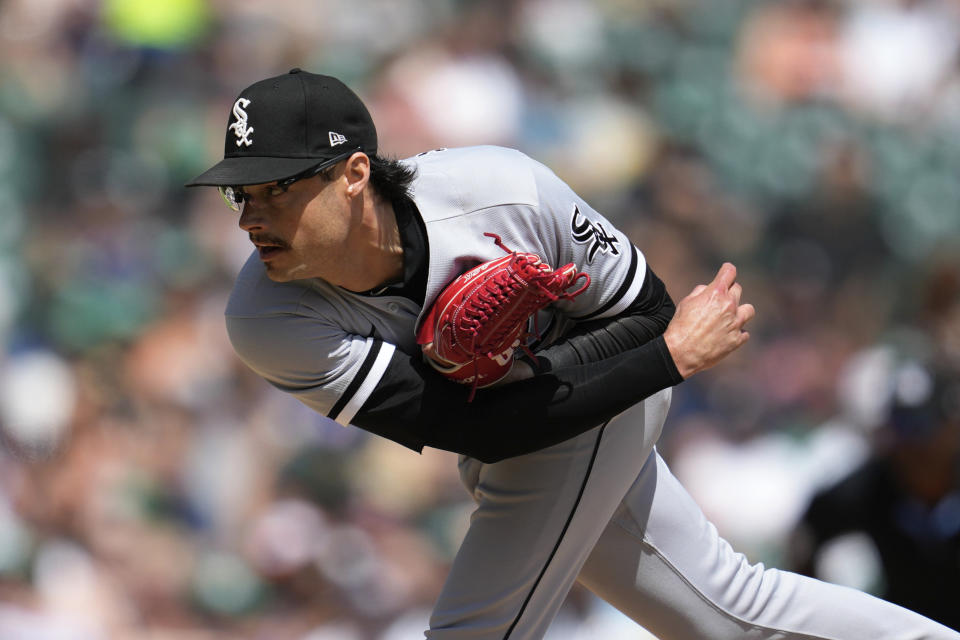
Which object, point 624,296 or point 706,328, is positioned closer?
point 706,328

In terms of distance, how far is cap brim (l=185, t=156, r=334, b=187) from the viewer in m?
2.03

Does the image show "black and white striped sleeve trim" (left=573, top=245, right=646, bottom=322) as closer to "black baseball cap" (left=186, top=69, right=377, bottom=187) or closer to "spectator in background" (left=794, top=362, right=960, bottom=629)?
"black baseball cap" (left=186, top=69, right=377, bottom=187)

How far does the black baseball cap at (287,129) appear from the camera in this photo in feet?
6.83

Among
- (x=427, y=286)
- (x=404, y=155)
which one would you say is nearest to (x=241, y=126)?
(x=427, y=286)

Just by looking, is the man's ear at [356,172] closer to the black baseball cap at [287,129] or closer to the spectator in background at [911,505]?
the black baseball cap at [287,129]

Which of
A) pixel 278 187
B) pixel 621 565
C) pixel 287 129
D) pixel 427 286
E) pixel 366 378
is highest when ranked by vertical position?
pixel 287 129

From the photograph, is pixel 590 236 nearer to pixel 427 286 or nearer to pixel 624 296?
pixel 624 296

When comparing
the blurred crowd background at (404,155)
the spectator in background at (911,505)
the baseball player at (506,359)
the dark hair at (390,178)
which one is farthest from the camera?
the blurred crowd background at (404,155)

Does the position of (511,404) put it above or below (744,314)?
below

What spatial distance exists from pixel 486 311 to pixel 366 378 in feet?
0.95

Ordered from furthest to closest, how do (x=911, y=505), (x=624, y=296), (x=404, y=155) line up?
(x=404, y=155), (x=911, y=505), (x=624, y=296)

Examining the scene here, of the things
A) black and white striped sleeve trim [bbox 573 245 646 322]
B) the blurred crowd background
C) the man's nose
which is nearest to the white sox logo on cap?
the man's nose

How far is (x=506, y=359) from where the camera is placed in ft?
7.36

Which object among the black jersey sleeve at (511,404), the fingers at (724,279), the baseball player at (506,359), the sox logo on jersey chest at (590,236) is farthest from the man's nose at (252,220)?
the fingers at (724,279)
